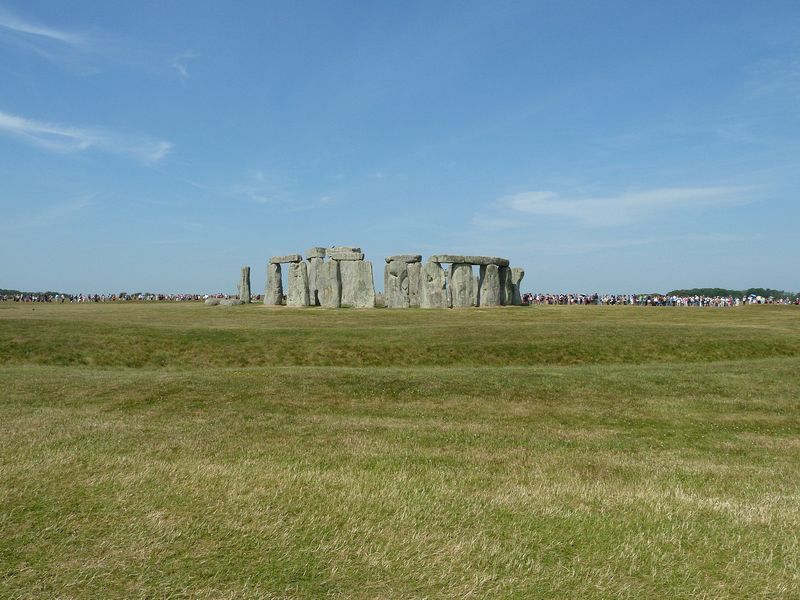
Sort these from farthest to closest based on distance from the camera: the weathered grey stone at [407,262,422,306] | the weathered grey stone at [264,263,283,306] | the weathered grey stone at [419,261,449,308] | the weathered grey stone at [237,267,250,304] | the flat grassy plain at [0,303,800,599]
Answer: the weathered grey stone at [237,267,250,304]
the weathered grey stone at [264,263,283,306]
the weathered grey stone at [407,262,422,306]
the weathered grey stone at [419,261,449,308]
the flat grassy plain at [0,303,800,599]

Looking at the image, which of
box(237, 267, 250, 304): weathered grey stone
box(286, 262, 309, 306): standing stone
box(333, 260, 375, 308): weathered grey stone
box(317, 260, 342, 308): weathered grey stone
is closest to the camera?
box(333, 260, 375, 308): weathered grey stone

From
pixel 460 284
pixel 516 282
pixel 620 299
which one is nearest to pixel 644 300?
pixel 620 299

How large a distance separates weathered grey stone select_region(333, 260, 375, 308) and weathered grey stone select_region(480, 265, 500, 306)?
8.81 meters

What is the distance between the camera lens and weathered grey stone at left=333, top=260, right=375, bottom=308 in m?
45.8

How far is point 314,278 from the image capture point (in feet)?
157

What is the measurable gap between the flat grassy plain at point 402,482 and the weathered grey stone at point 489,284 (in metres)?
27.5

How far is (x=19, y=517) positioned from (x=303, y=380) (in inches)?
463

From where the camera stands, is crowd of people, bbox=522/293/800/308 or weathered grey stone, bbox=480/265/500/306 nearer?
weathered grey stone, bbox=480/265/500/306

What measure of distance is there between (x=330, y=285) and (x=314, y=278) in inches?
80.9

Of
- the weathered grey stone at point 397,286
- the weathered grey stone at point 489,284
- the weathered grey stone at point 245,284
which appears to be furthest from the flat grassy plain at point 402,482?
the weathered grey stone at point 245,284

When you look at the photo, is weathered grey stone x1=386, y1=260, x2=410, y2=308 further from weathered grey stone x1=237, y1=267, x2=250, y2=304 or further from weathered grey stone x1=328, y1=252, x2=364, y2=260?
weathered grey stone x1=237, y1=267, x2=250, y2=304

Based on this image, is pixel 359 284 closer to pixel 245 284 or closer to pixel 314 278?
pixel 314 278

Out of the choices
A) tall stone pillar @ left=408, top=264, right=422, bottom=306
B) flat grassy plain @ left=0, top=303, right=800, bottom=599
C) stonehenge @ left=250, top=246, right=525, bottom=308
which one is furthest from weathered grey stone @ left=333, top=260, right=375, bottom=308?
flat grassy plain @ left=0, top=303, right=800, bottom=599

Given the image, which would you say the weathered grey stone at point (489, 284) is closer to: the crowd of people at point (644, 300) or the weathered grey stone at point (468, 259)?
the weathered grey stone at point (468, 259)
